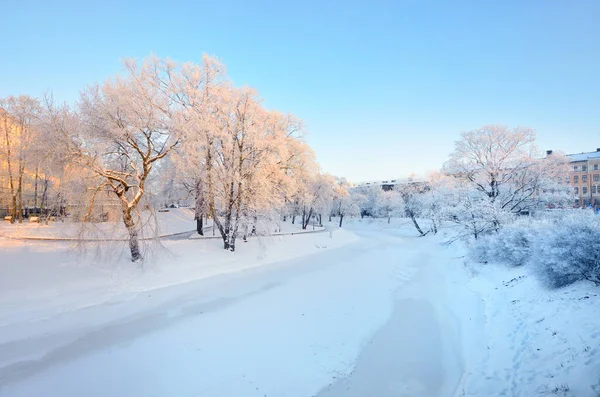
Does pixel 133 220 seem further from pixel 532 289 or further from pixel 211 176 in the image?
pixel 532 289

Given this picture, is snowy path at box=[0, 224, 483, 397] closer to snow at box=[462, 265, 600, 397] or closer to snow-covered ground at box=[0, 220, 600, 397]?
snow-covered ground at box=[0, 220, 600, 397]

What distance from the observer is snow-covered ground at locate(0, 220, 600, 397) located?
6.20 m

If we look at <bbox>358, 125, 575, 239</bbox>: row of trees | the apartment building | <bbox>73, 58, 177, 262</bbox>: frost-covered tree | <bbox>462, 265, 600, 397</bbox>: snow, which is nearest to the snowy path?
<bbox>462, 265, 600, 397</bbox>: snow

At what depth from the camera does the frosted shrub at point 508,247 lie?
42.5 feet

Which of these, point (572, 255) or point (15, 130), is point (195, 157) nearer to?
point (572, 255)

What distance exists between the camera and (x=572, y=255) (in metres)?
8.05

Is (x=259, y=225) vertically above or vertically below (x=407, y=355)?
above

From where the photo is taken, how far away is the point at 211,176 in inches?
778

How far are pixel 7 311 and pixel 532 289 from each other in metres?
17.3

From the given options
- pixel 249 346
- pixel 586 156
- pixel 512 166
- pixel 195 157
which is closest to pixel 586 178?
pixel 586 156

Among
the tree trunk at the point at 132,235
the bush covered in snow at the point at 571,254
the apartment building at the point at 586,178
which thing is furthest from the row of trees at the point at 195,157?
the apartment building at the point at 586,178

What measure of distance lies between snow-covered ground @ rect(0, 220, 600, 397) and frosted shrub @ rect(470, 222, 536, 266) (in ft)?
3.22

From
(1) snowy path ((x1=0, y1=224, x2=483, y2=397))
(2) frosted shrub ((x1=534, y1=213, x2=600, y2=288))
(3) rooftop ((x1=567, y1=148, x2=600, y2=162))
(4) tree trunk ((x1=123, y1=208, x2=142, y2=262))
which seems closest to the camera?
(1) snowy path ((x1=0, y1=224, x2=483, y2=397))

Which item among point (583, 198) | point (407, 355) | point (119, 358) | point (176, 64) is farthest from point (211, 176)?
point (583, 198)
